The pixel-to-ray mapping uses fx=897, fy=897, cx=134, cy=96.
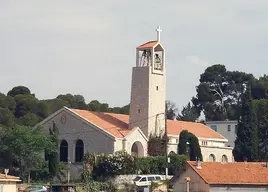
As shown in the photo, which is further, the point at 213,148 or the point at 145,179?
the point at 213,148

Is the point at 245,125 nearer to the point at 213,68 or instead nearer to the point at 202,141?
the point at 202,141

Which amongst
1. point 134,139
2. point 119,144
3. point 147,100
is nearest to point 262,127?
point 147,100

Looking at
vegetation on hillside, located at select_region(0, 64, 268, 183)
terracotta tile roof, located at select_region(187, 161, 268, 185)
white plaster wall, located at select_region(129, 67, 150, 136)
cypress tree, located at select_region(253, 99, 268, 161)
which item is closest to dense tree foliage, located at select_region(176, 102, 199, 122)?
vegetation on hillside, located at select_region(0, 64, 268, 183)

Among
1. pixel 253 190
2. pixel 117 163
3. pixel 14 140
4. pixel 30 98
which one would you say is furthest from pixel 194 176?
pixel 30 98

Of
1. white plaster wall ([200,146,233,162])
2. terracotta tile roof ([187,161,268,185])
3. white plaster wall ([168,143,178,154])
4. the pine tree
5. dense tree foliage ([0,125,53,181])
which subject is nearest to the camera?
terracotta tile roof ([187,161,268,185])

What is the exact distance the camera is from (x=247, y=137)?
93.3 meters

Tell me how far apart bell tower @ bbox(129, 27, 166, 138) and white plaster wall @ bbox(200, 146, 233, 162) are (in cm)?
655

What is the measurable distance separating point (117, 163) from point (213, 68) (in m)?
67.5

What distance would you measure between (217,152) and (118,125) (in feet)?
44.7

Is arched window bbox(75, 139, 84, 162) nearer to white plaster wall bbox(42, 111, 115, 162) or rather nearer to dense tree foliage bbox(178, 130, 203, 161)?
white plaster wall bbox(42, 111, 115, 162)

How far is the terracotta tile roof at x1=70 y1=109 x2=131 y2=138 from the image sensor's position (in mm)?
81750

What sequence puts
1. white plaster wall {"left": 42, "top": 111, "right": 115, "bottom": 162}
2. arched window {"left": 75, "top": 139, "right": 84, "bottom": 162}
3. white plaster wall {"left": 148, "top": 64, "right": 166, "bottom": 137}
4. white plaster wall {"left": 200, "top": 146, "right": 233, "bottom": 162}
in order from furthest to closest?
white plaster wall {"left": 200, "top": 146, "right": 233, "bottom": 162}, white plaster wall {"left": 148, "top": 64, "right": 166, "bottom": 137}, arched window {"left": 75, "top": 139, "right": 84, "bottom": 162}, white plaster wall {"left": 42, "top": 111, "right": 115, "bottom": 162}

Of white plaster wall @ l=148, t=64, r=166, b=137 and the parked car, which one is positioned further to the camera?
white plaster wall @ l=148, t=64, r=166, b=137

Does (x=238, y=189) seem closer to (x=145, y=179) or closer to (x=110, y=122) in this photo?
(x=145, y=179)
